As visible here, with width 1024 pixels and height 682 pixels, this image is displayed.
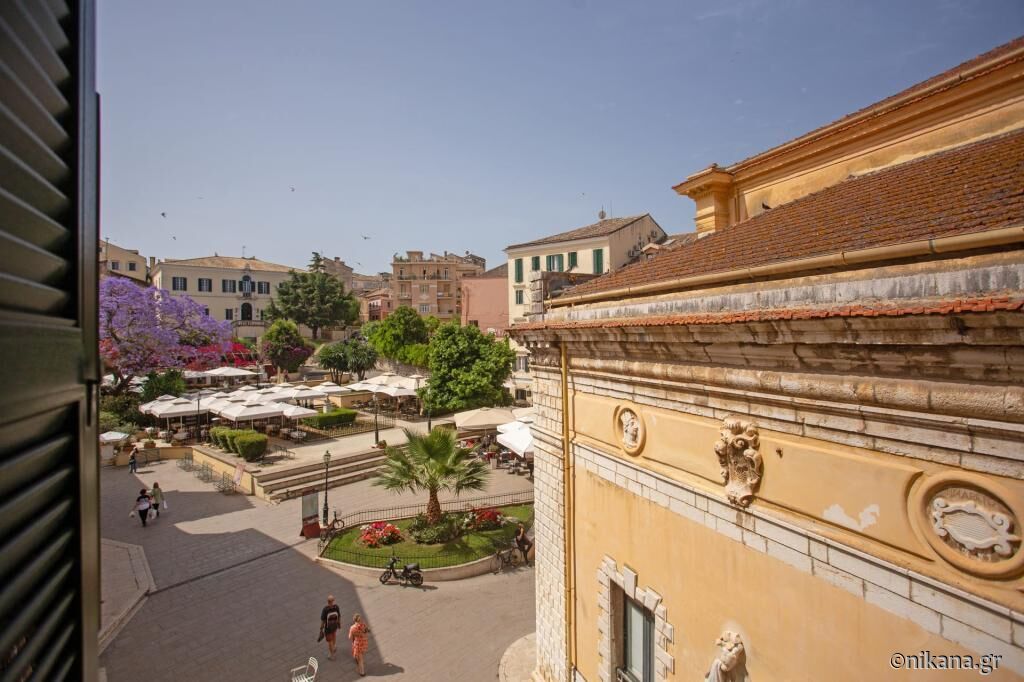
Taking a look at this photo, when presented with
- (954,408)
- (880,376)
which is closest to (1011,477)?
(954,408)

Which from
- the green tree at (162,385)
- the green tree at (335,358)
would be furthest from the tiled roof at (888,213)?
the green tree at (335,358)

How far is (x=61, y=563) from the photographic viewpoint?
1.56 meters

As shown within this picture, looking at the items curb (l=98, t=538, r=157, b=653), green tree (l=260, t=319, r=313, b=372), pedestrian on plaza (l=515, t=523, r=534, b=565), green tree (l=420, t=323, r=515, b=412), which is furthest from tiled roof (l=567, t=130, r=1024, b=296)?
green tree (l=260, t=319, r=313, b=372)

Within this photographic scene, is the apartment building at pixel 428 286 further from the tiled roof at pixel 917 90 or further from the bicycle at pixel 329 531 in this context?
the tiled roof at pixel 917 90

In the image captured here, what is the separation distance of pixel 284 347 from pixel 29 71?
44631 millimetres

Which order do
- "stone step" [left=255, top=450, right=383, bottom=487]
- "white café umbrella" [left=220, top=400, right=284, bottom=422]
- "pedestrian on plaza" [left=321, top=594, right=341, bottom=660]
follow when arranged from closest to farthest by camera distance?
"pedestrian on plaza" [left=321, top=594, right=341, bottom=660]
"stone step" [left=255, top=450, right=383, bottom=487]
"white café umbrella" [left=220, top=400, right=284, bottom=422]

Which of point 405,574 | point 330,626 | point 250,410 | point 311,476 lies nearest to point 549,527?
point 330,626

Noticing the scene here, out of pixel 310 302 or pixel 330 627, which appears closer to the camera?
pixel 330 627

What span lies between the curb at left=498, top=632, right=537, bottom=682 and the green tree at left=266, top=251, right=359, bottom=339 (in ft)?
164

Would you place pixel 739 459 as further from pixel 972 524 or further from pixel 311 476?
pixel 311 476

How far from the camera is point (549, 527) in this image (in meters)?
8.62

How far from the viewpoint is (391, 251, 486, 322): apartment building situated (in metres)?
61.9

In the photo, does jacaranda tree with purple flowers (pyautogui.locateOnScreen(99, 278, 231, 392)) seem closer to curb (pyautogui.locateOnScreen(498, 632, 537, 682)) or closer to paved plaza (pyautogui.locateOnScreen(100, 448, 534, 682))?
paved plaza (pyautogui.locateOnScreen(100, 448, 534, 682))

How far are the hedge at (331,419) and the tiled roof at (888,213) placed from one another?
2213cm
